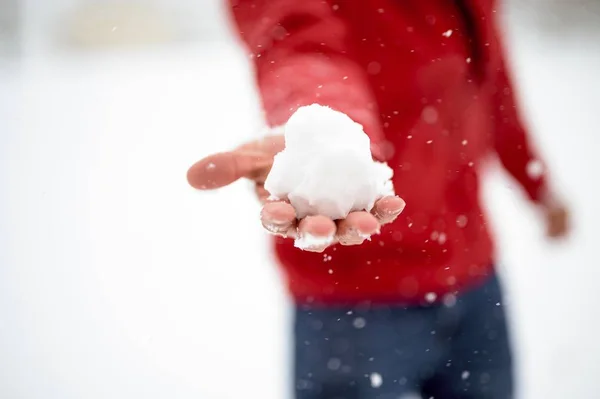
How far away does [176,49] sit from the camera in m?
2.05

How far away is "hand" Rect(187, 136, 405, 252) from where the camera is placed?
296 mm

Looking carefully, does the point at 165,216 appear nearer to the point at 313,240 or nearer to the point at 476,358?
the point at 476,358

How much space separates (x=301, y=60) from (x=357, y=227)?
0.66 feet

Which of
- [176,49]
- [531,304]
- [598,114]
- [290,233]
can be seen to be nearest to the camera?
[290,233]

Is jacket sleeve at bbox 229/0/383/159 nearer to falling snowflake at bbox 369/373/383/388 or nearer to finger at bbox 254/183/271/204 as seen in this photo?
finger at bbox 254/183/271/204

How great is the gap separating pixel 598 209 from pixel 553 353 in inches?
22.0

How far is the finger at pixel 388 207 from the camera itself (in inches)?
12.8

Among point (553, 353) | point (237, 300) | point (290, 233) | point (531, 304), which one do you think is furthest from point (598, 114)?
point (290, 233)

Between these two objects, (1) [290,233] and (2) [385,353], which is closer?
(1) [290,233]

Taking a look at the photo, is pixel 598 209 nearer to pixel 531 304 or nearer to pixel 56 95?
pixel 531 304

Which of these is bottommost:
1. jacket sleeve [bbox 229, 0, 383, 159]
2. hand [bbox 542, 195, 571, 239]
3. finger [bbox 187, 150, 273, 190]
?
hand [bbox 542, 195, 571, 239]

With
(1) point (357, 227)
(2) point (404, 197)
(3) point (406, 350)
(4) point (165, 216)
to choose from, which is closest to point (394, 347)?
(3) point (406, 350)

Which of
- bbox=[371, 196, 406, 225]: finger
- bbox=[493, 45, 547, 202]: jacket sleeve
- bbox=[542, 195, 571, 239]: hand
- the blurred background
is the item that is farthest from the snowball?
bbox=[542, 195, 571, 239]: hand

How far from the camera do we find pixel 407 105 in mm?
489
